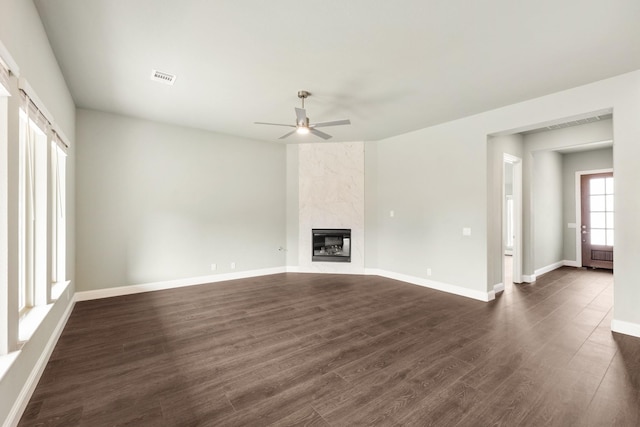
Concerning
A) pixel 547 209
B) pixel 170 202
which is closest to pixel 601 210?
pixel 547 209

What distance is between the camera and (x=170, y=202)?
4926mm

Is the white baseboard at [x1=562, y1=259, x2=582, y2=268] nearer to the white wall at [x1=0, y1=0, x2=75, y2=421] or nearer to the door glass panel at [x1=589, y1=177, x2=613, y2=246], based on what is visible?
the door glass panel at [x1=589, y1=177, x2=613, y2=246]

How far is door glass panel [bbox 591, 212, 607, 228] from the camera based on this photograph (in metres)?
6.36

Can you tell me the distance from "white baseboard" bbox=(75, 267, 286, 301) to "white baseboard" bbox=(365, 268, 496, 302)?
7.24 feet

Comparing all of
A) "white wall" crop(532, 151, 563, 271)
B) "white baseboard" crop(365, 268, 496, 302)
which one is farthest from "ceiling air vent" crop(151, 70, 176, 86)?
"white wall" crop(532, 151, 563, 271)

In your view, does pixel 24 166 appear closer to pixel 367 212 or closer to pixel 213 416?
pixel 213 416

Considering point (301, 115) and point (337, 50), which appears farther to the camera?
point (301, 115)

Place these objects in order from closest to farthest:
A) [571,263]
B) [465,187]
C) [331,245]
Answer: [465,187]
[331,245]
[571,263]

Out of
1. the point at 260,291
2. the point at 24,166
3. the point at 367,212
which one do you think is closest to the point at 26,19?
the point at 24,166

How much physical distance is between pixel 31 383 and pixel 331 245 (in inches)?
193

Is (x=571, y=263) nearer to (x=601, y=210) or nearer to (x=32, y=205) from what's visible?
(x=601, y=210)

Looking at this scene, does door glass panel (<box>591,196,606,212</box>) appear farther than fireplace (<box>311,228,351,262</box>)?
Yes

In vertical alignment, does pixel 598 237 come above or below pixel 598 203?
below

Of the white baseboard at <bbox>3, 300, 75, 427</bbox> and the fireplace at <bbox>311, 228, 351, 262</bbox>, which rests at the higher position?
the fireplace at <bbox>311, 228, 351, 262</bbox>
